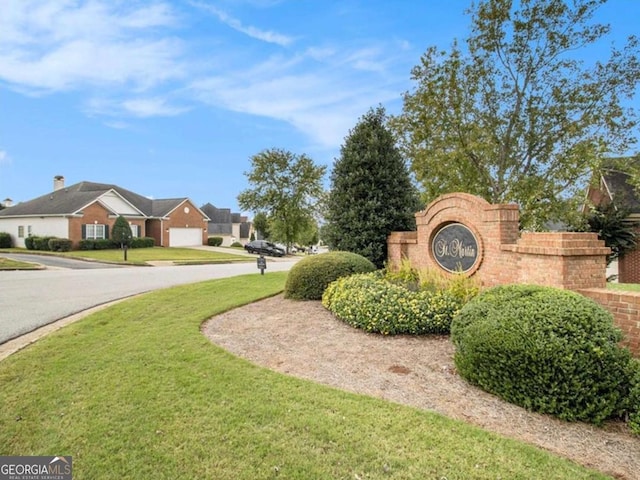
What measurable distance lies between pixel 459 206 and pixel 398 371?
4.33m

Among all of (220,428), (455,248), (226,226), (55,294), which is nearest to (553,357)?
(220,428)

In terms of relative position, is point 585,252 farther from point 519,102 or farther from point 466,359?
point 519,102

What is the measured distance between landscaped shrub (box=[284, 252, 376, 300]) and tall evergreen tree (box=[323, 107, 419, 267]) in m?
1.25

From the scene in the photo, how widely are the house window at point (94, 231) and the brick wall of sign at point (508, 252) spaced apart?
31170mm

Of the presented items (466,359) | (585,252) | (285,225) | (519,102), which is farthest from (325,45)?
(285,225)

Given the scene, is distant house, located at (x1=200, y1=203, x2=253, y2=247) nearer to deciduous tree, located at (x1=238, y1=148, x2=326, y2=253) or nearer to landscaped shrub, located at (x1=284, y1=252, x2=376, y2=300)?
deciduous tree, located at (x1=238, y1=148, x2=326, y2=253)

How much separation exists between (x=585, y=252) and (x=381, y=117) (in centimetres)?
686

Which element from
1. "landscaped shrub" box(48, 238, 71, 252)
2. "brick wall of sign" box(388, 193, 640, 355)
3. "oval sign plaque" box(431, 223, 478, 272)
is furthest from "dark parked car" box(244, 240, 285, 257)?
"oval sign plaque" box(431, 223, 478, 272)

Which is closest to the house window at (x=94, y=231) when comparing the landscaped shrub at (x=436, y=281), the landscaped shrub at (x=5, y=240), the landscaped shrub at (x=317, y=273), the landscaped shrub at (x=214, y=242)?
the landscaped shrub at (x=5, y=240)

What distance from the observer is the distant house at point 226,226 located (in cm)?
5961

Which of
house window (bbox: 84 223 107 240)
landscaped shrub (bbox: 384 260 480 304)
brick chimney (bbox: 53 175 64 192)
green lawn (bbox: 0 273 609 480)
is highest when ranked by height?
brick chimney (bbox: 53 175 64 192)

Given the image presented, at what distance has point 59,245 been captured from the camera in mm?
29656

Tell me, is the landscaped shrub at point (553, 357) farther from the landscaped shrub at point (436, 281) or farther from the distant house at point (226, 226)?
the distant house at point (226, 226)

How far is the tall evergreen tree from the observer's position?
10070mm
